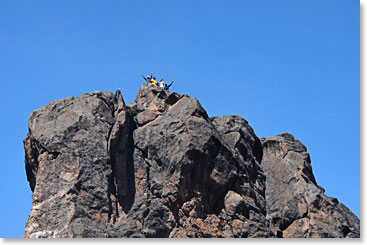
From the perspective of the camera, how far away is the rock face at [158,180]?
201ft

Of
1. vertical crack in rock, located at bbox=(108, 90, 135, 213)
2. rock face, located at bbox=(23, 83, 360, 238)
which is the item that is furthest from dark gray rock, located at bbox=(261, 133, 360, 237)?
vertical crack in rock, located at bbox=(108, 90, 135, 213)

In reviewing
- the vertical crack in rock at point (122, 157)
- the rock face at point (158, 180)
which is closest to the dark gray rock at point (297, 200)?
the rock face at point (158, 180)

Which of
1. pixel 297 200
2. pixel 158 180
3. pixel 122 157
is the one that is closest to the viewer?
pixel 158 180

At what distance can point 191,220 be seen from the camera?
202 ft

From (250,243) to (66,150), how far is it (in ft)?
71.2

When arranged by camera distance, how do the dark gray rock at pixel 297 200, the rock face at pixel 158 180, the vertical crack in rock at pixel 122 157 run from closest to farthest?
the rock face at pixel 158 180 < the vertical crack in rock at pixel 122 157 < the dark gray rock at pixel 297 200

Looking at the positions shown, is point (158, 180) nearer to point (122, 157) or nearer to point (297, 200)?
point (122, 157)

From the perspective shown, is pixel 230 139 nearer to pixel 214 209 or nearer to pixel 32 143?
pixel 214 209

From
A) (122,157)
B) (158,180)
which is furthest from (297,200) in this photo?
(122,157)

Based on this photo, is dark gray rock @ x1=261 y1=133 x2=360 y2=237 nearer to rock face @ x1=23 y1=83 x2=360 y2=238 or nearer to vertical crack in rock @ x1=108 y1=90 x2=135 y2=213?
rock face @ x1=23 y1=83 x2=360 y2=238

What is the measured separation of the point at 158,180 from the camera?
63.8 metres

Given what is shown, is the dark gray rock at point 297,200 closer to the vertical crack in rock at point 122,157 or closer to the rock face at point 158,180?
the rock face at point 158,180

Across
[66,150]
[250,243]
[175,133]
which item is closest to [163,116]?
[175,133]

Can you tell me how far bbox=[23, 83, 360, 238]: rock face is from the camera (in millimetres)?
61219
